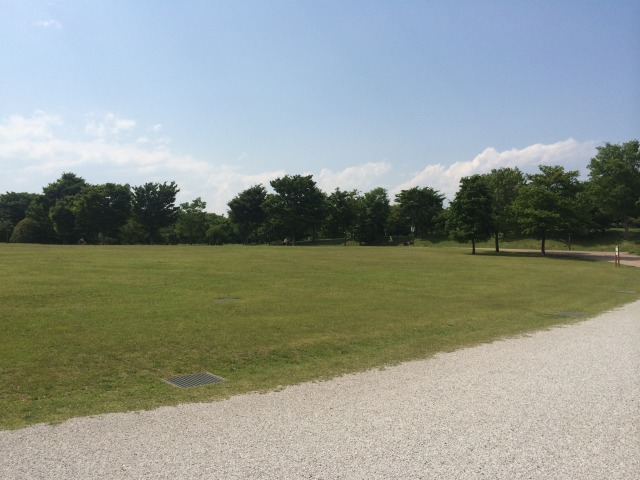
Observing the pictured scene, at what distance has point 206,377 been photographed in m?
7.64

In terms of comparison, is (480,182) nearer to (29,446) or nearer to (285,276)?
(285,276)

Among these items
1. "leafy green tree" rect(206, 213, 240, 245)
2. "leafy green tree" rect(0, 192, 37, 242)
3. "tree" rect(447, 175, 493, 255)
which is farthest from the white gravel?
"leafy green tree" rect(0, 192, 37, 242)

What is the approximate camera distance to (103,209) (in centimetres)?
7644

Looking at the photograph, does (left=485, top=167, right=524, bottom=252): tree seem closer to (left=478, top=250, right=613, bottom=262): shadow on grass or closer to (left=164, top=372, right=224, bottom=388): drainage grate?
(left=478, top=250, right=613, bottom=262): shadow on grass

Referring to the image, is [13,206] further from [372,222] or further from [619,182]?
[619,182]

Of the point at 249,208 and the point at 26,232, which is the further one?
the point at 249,208

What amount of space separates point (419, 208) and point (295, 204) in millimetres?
24388

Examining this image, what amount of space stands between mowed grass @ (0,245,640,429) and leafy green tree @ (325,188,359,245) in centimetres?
6761

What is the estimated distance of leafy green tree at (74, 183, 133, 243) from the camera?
75000 mm

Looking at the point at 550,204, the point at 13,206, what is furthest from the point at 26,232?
the point at 550,204

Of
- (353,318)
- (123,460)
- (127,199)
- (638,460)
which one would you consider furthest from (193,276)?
(127,199)

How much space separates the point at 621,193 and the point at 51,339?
75088 mm

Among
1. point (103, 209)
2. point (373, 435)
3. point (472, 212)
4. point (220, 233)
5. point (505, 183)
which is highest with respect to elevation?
point (505, 183)

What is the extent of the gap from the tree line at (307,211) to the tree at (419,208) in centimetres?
20
